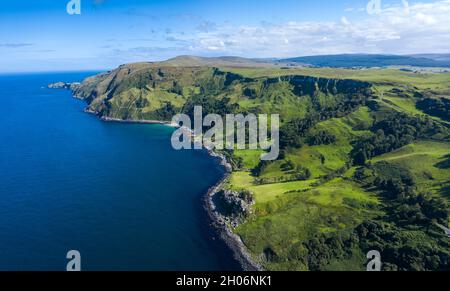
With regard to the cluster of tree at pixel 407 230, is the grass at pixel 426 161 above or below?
above

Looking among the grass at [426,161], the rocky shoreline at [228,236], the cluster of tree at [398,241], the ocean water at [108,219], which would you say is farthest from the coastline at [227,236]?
the grass at [426,161]

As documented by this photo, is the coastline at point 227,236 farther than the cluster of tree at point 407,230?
Yes

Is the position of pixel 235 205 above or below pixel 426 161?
below

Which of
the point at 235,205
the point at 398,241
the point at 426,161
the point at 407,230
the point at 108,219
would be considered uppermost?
the point at 426,161

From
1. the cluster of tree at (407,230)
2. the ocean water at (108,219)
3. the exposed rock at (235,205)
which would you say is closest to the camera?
the cluster of tree at (407,230)

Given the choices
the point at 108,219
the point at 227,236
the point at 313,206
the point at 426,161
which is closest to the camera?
the point at 227,236

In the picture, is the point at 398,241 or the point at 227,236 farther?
the point at 227,236

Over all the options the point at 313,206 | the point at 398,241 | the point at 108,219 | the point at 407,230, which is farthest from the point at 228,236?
the point at 407,230

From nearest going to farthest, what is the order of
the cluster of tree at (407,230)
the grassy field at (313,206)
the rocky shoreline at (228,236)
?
the cluster of tree at (407,230) < the rocky shoreline at (228,236) < the grassy field at (313,206)

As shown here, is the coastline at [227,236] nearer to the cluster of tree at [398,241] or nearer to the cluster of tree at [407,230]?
the cluster of tree at [398,241]

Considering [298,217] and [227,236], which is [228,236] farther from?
[298,217]

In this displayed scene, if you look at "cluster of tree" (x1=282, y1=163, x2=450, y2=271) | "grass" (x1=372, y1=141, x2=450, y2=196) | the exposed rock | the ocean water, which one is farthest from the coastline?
"grass" (x1=372, y1=141, x2=450, y2=196)

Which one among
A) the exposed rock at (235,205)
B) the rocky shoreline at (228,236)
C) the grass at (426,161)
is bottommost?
the rocky shoreline at (228,236)
